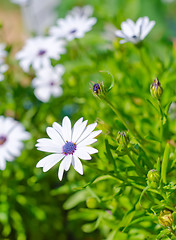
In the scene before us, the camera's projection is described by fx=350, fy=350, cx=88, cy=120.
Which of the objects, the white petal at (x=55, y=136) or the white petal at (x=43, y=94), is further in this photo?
the white petal at (x=43, y=94)

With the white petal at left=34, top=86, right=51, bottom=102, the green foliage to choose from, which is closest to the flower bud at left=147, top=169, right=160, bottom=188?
the green foliage

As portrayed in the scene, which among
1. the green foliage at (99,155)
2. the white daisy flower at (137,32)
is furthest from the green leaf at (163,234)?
the white daisy flower at (137,32)

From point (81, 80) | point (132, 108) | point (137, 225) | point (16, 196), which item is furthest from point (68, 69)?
point (137, 225)

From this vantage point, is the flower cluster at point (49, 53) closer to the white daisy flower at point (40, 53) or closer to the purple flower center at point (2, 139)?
the white daisy flower at point (40, 53)

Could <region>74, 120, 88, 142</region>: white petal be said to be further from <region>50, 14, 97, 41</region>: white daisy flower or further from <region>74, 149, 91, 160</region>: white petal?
<region>50, 14, 97, 41</region>: white daisy flower

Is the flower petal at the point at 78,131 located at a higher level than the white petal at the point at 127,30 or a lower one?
lower

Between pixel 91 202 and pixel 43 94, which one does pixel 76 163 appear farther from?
pixel 43 94

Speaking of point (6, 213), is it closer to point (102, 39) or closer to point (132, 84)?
point (132, 84)
